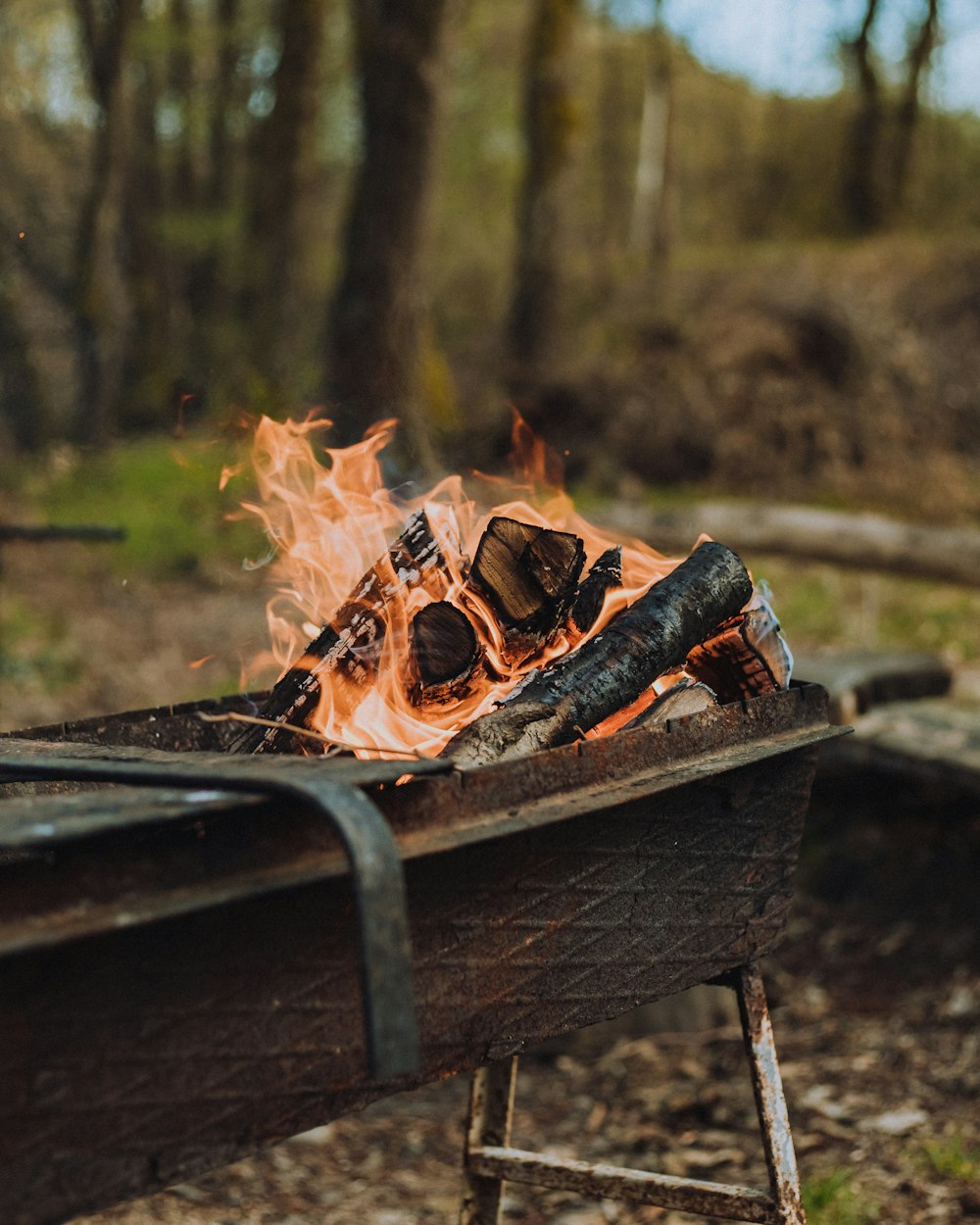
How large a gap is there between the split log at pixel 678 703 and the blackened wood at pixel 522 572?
0.24 meters

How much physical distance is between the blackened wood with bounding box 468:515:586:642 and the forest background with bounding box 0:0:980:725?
4.53 meters

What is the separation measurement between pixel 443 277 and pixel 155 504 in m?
8.58

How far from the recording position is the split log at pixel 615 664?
189 cm

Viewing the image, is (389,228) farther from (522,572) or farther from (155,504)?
(522,572)

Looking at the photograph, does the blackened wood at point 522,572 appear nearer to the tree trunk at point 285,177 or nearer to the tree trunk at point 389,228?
the tree trunk at point 389,228

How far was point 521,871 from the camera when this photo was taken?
1704mm

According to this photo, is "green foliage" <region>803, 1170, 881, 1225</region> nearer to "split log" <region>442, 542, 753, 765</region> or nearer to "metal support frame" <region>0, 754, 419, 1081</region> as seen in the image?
"split log" <region>442, 542, 753, 765</region>

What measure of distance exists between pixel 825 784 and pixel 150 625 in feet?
15.1

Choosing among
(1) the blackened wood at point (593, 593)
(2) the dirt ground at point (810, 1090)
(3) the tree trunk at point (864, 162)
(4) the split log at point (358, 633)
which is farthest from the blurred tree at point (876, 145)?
(4) the split log at point (358, 633)

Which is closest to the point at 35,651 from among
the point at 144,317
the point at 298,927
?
the point at 298,927

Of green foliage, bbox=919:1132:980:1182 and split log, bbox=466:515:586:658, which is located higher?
split log, bbox=466:515:586:658

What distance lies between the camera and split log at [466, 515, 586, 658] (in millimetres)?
2146

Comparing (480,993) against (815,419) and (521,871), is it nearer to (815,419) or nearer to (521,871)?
(521,871)

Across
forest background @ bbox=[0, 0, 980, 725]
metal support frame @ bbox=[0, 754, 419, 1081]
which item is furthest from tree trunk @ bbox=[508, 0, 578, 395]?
metal support frame @ bbox=[0, 754, 419, 1081]
